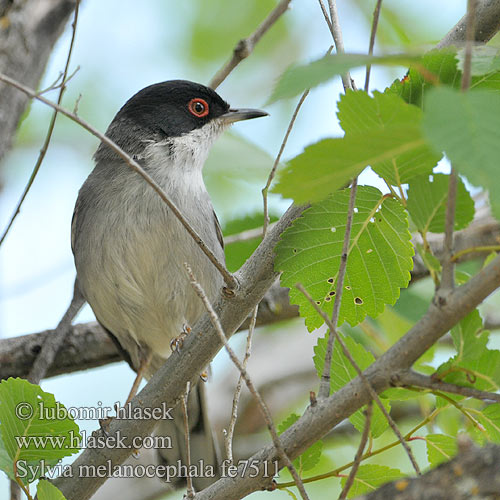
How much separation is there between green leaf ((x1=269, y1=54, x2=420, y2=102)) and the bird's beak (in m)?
4.48

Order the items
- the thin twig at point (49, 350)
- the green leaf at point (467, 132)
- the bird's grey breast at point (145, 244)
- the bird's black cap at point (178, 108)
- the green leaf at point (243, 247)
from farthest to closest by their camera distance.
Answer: the bird's black cap at point (178, 108)
the green leaf at point (243, 247)
the thin twig at point (49, 350)
the bird's grey breast at point (145, 244)
the green leaf at point (467, 132)

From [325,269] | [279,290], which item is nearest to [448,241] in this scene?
[325,269]

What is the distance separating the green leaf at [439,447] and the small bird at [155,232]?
97.4 inches

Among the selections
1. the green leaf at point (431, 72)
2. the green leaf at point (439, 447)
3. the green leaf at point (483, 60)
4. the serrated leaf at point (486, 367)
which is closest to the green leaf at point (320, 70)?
the green leaf at point (483, 60)

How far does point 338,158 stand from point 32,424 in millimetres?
2012

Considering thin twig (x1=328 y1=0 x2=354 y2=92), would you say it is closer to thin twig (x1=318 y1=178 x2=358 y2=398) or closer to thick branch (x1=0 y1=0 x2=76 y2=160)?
thin twig (x1=318 y1=178 x2=358 y2=398)

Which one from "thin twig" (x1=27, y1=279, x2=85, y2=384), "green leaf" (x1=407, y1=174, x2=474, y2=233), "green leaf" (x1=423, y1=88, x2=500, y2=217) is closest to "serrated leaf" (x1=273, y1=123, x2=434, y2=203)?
"green leaf" (x1=423, y1=88, x2=500, y2=217)

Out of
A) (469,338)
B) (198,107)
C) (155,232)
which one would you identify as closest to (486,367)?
(469,338)

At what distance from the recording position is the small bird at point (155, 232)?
512cm

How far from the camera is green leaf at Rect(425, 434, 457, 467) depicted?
9.70 ft

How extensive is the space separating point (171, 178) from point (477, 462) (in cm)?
385
